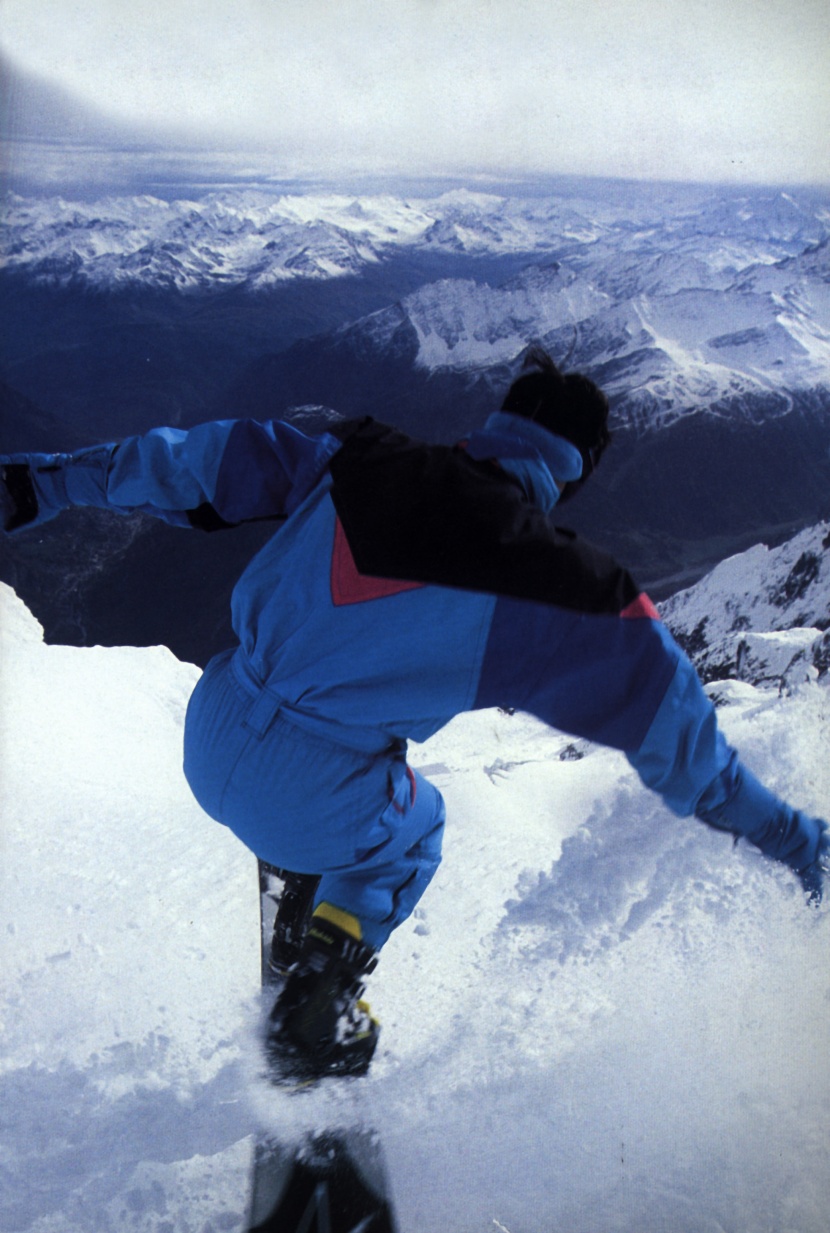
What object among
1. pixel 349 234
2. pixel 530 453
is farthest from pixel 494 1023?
pixel 349 234

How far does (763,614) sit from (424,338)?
794mm

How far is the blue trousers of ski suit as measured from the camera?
2.82 feet

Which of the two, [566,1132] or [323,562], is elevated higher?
[323,562]

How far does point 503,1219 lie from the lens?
44.4 inches

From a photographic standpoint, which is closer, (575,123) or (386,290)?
(575,123)

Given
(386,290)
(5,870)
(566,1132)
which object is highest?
(386,290)

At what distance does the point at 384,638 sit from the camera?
0.75 metres

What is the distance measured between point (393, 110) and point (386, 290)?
0.28 meters

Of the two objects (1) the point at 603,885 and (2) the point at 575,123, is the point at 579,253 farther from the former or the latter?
(1) the point at 603,885

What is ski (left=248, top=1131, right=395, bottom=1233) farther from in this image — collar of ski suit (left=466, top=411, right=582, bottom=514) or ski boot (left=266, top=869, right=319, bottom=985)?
collar of ski suit (left=466, top=411, right=582, bottom=514)

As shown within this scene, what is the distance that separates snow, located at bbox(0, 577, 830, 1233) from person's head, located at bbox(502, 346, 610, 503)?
0.64 meters

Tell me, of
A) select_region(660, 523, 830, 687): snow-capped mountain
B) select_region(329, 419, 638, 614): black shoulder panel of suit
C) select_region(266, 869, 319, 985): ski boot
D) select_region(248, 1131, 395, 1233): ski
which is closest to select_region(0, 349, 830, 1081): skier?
select_region(329, 419, 638, 614): black shoulder panel of suit

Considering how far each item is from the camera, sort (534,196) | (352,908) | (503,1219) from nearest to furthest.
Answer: (352,908) < (503,1219) < (534,196)

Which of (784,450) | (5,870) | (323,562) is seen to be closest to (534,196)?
(784,450)
